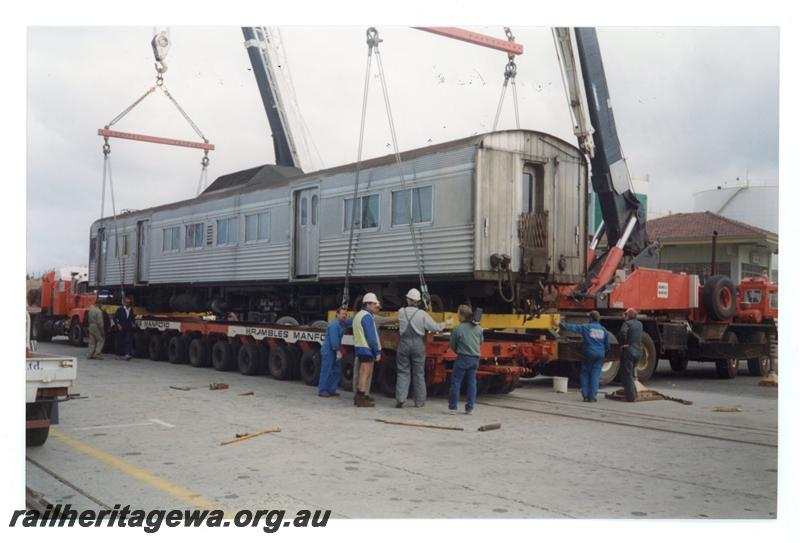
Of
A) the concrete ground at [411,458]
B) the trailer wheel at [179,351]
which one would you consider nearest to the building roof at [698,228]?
the concrete ground at [411,458]

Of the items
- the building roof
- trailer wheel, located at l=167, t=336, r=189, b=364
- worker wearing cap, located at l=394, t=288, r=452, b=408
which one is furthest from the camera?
trailer wheel, located at l=167, t=336, r=189, b=364

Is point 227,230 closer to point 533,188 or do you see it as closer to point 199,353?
point 199,353

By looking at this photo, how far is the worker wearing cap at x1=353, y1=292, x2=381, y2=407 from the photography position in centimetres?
1160

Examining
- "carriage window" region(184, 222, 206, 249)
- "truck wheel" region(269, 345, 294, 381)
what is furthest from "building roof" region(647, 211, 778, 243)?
"carriage window" region(184, 222, 206, 249)

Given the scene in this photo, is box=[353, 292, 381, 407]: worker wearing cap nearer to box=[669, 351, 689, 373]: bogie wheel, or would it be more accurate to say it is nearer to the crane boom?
box=[669, 351, 689, 373]: bogie wheel

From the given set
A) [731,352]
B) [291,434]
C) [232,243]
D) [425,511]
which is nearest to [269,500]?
[425,511]

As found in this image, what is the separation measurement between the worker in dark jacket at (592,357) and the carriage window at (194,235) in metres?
9.59

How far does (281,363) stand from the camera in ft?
49.2

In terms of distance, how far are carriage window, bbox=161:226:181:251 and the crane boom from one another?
3.04 meters

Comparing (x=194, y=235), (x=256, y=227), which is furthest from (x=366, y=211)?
(x=194, y=235)

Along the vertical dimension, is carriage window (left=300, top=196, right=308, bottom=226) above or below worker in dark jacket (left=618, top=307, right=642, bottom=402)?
above

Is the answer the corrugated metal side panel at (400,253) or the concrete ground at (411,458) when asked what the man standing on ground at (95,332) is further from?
the corrugated metal side panel at (400,253)

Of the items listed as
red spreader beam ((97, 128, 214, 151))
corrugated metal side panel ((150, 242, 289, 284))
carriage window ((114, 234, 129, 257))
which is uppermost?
red spreader beam ((97, 128, 214, 151))

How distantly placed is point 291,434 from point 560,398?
5.40 metres
